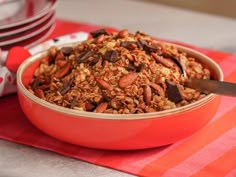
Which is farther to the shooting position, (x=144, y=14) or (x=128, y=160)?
(x=144, y=14)

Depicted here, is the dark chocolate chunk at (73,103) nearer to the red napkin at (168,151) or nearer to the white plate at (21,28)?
the red napkin at (168,151)

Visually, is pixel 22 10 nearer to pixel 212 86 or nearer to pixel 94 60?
pixel 94 60

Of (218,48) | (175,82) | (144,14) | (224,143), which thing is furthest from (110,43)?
(144,14)

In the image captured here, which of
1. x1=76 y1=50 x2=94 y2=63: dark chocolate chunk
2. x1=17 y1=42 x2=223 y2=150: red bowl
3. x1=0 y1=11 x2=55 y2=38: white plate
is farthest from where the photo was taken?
x1=0 y1=11 x2=55 y2=38: white plate

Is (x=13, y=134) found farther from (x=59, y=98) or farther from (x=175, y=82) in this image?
(x=175, y=82)

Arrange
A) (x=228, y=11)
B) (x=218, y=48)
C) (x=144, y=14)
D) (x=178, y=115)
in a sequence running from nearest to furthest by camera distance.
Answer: (x=178, y=115) → (x=218, y=48) → (x=144, y=14) → (x=228, y=11)

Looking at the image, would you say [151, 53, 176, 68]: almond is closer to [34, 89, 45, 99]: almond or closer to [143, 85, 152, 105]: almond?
[143, 85, 152, 105]: almond

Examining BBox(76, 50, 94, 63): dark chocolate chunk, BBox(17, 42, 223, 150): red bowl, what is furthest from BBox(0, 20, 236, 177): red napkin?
BBox(76, 50, 94, 63): dark chocolate chunk
